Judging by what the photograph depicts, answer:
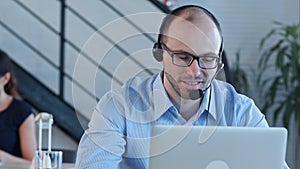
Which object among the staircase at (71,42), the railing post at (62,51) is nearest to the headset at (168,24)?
the staircase at (71,42)

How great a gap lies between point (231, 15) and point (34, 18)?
5.15ft

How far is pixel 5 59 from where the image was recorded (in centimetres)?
313

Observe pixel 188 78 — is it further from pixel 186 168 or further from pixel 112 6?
pixel 112 6

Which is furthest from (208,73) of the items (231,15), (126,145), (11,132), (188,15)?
(231,15)

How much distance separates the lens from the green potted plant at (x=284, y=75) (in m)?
4.51

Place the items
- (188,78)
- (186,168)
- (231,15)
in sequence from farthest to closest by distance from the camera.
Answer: (231,15)
(188,78)
(186,168)

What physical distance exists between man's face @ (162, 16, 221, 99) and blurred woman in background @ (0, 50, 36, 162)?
5.26 feet

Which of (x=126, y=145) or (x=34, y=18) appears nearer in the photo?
(x=126, y=145)

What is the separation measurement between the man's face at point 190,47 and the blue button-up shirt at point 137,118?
0.27 feet

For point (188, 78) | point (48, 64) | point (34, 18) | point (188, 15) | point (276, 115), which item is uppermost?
point (188, 15)

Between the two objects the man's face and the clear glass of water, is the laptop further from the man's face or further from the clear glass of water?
the clear glass of water

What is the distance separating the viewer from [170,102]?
169 centimetres

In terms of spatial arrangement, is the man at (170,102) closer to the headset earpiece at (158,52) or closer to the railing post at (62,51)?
the headset earpiece at (158,52)

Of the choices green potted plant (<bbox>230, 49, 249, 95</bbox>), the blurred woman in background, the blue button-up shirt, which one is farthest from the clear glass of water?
green potted plant (<bbox>230, 49, 249, 95</bbox>)
